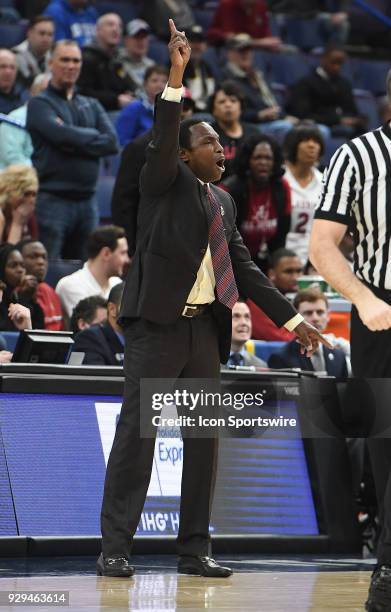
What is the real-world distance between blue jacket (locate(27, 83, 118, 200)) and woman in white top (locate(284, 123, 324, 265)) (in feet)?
4.87

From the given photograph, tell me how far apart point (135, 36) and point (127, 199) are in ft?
13.8

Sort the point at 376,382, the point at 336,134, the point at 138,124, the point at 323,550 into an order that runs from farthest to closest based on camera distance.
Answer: the point at 336,134, the point at 138,124, the point at 323,550, the point at 376,382

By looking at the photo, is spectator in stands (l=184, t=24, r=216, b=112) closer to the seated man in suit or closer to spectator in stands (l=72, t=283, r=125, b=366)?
the seated man in suit

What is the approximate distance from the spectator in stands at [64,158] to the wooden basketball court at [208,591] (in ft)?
14.9

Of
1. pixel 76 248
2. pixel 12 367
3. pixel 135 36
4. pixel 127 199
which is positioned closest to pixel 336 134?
pixel 135 36

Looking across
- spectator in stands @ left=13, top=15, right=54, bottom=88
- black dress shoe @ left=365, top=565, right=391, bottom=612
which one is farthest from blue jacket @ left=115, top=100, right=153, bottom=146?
black dress shoe @ left=365, top=565, right=391, bottom=612

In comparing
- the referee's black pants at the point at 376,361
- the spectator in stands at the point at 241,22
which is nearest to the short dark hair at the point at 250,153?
the spectator in stands at the point at 241,22

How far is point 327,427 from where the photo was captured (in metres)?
6.33

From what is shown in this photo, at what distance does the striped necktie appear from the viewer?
182 inches

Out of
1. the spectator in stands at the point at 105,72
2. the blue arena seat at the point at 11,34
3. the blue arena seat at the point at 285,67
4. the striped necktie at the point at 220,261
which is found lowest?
the striped necktie at the point at 220,261

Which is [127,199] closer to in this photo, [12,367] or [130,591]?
[12,367]

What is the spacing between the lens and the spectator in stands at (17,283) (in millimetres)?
7461

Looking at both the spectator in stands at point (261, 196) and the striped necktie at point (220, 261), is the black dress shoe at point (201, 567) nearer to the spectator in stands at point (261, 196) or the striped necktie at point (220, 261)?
the striped necktie at point (220, 261)

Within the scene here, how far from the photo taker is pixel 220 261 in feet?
15.4
